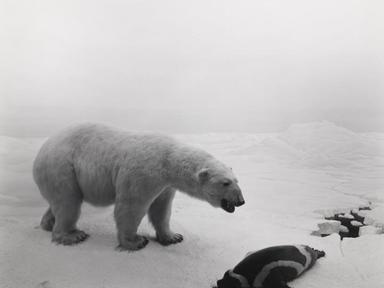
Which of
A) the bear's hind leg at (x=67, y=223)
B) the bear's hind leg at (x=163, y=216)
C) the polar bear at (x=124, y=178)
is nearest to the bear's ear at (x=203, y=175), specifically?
the polar bear at (x=124, y=178)

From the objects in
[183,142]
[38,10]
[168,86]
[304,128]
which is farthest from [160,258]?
[38,10]

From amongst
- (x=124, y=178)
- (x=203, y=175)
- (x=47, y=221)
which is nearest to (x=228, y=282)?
(x=203, y=175)

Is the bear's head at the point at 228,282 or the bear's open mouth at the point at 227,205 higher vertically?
the bear's open mouth at the point at 227,205

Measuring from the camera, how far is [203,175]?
225cm

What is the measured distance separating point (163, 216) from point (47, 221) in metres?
0.77

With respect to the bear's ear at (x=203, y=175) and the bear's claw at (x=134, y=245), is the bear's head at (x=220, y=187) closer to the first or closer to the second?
the bear's ear at (x=203, y=175)

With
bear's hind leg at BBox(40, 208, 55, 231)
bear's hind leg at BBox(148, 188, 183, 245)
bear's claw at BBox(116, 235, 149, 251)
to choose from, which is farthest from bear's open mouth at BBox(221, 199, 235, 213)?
bear's hind leg at BBox(40, 208, 55, 231)

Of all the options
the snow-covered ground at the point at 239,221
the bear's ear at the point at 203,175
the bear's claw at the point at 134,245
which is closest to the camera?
the snow-covered ground at the point at 239,221

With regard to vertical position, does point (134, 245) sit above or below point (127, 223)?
below

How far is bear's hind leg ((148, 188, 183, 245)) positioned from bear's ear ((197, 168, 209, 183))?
364 mm

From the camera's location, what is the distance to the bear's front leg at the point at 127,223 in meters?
→ 2.36

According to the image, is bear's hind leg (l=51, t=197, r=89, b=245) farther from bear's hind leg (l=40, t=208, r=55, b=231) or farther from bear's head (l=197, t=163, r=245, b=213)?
bear's head (l=197, t=163, r=245, b=213)

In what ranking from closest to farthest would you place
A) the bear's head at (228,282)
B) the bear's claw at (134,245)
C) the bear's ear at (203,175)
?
the bear's head at (228,282) < the bear's ear at (203,175) < the bear's claw at (134,245)

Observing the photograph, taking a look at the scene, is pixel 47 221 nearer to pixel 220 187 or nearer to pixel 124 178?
pixel 124 178
